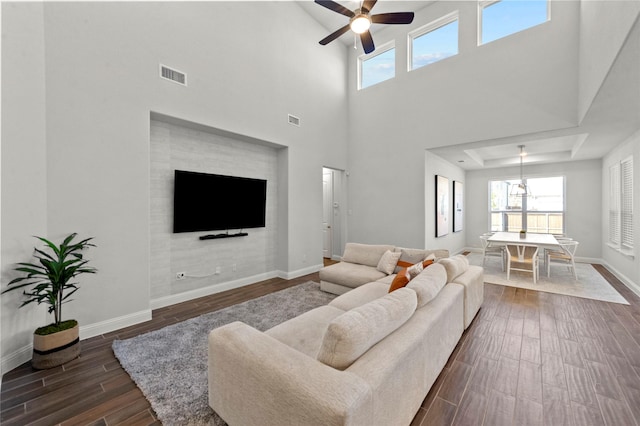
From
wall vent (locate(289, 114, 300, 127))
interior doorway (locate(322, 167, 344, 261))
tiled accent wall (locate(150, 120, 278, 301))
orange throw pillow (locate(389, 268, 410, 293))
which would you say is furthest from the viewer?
interior doorway (locate(322, 167, 344, 261))

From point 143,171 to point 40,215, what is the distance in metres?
1.03

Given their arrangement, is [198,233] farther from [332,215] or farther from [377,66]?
[377,66]

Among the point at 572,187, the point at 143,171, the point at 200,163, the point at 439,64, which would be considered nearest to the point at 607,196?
the point at 572,187

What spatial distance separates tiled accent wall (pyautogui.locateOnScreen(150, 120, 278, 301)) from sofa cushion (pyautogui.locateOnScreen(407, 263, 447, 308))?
10.7 ft

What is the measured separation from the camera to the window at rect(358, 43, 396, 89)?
6.14m

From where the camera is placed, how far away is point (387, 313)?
5.29ft

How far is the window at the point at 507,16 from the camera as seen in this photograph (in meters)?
4.45

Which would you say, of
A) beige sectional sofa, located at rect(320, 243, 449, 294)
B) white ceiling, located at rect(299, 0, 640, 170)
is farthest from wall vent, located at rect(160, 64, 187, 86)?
beige sectional sofa, located at rect(320, 243, 449, 294)

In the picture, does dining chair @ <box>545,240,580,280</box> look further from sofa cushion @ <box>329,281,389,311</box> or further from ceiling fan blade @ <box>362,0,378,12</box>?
ceiling fan blade @ <box>362,0,378,12</box>

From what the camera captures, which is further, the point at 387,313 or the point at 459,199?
the point at 459,199

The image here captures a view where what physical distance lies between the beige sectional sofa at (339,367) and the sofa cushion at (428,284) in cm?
1

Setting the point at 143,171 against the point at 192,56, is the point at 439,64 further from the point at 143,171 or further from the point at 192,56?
the point at 143,171

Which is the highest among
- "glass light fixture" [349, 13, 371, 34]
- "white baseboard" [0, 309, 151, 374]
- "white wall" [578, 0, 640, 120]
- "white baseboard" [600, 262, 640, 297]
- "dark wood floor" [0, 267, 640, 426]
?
"glass light fixture" [349, 13, 371, 34]

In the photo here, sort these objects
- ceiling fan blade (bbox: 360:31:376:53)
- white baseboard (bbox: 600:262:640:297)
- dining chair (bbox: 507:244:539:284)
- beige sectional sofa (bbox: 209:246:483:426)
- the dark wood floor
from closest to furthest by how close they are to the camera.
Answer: beige sectional sofa (bbox: 209:246:483:426)
the dark wood floor
ceiling fan blade (bbox: 360:31:376:53)
white baseboard (bbox: 600:262:640:297)
dining chair (bbox: 507:244:539:284)
